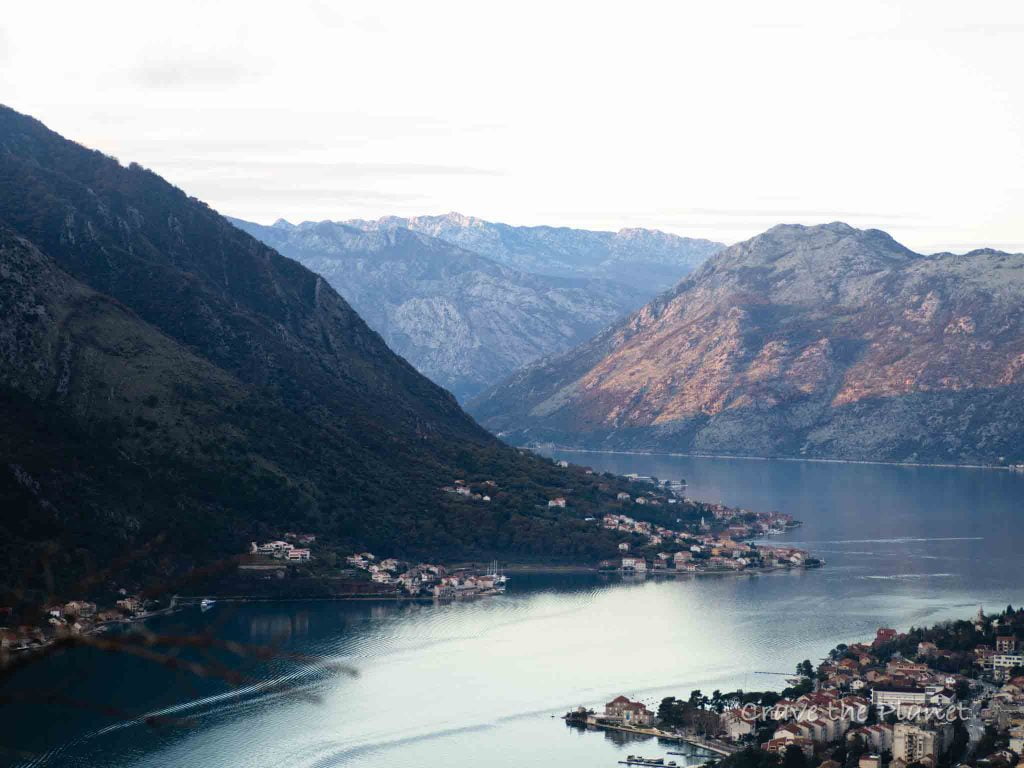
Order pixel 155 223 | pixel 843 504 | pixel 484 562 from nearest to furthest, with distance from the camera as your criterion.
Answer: pixel 484 562 → pixel 155 223 → pixel 843 504

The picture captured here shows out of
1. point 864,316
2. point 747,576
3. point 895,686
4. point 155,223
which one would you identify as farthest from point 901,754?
point 864,316

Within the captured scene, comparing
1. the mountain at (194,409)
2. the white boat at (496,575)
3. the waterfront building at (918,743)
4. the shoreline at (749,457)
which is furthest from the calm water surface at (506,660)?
the shoreline at (749,457)

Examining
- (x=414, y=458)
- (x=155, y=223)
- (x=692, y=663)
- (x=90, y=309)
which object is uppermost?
(x=155, y=223)

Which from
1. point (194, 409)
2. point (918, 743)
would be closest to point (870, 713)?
point (918, 743)

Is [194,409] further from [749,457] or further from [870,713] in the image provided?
[749,457]

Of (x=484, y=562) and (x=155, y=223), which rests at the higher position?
(x=155, y=223)

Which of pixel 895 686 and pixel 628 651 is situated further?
pixel 628 651

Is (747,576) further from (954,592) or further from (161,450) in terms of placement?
(161,450)
